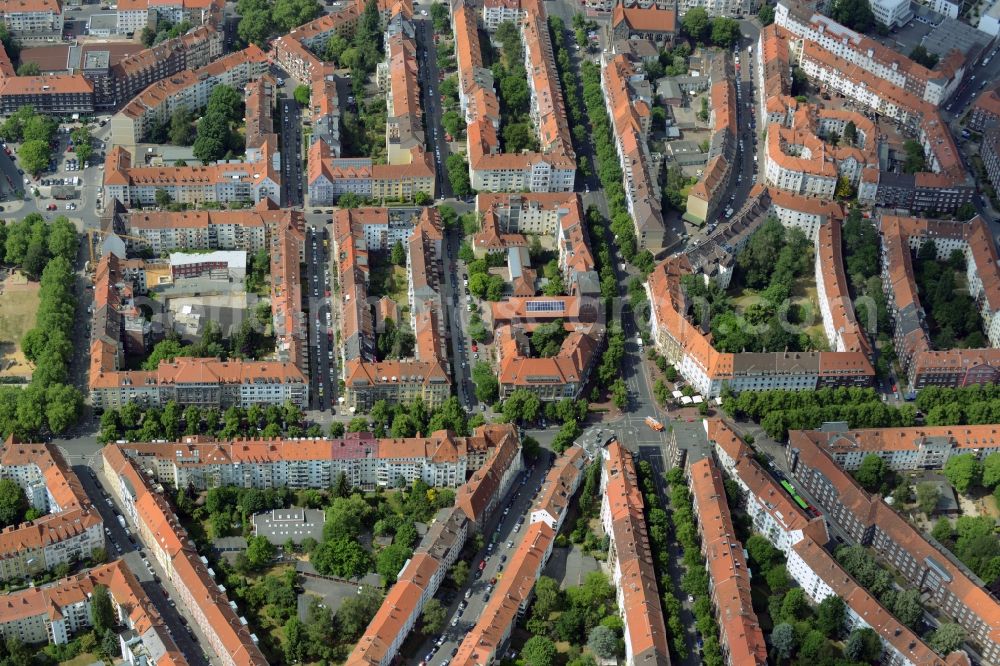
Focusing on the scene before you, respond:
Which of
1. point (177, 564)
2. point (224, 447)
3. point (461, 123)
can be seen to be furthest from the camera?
point (461, 123)

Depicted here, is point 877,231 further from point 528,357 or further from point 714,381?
point 528,357

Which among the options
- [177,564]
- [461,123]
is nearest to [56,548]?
[177,564]

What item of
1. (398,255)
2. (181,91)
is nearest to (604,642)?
(398,255)

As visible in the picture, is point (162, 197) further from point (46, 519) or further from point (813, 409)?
point (813, 409)

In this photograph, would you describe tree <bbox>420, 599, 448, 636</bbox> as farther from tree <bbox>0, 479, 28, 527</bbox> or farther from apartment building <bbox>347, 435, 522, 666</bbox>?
tree <bbox>0, 479, 28, 527</bbox>

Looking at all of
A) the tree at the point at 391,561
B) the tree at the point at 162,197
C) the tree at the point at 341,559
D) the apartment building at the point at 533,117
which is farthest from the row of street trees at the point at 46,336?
the apartment building at the point at 533,117

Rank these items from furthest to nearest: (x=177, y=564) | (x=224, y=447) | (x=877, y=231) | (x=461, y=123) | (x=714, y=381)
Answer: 1. (x=461, y=123)
2. (x=877, y=231)
3. (x=714, y=381)
4. (x=224, y=447)
5. (x=177, y=564)
